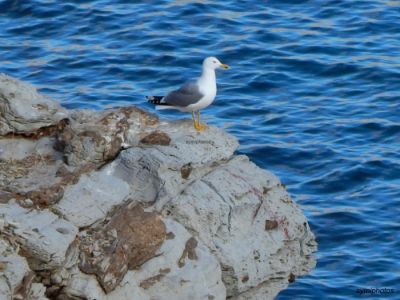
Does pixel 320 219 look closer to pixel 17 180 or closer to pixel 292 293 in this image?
pixel 292 293

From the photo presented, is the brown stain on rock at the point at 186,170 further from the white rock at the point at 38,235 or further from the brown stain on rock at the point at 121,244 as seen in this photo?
the white rock at the point at 38,235

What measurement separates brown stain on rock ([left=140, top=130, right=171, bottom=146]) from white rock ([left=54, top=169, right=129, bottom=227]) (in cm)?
88

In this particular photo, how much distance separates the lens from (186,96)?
44.1 feet

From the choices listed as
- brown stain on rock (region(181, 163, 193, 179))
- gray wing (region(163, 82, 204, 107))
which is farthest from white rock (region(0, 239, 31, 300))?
gray wing (region(163, 82, 204, 107))

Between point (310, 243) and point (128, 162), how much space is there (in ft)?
10.3

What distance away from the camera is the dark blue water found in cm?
1544

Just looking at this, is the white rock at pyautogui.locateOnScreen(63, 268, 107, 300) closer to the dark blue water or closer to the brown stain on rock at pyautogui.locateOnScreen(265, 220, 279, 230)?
the brown stain on rock at pyautogui.locateOnScreen(265, 220, 279, 230)

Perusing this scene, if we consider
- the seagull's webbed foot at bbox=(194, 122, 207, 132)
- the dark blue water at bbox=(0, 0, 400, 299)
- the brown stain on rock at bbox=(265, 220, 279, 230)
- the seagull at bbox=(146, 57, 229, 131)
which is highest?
the seagull at bbox=(146, 57, 229, 131)

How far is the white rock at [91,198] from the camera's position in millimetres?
11094

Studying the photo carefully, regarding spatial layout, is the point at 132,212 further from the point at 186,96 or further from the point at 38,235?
the point at 186,96

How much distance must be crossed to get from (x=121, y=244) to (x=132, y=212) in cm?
47

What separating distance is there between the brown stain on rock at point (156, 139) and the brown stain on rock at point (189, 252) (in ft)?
4.50

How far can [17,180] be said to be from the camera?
38.0 feet

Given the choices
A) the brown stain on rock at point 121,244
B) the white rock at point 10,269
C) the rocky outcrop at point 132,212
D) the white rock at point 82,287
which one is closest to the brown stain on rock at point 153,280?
the rocky outcrop at point 132,212
